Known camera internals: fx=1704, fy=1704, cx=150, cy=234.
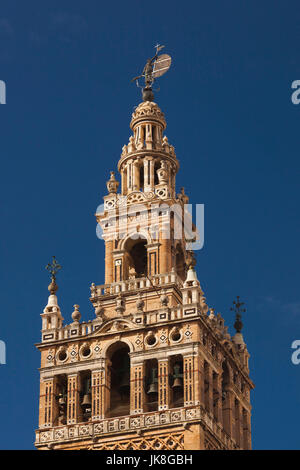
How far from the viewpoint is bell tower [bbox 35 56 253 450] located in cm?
8344

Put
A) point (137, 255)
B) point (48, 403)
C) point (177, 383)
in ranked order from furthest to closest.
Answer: point (137, 255), point (48, 403), point (177, 383)

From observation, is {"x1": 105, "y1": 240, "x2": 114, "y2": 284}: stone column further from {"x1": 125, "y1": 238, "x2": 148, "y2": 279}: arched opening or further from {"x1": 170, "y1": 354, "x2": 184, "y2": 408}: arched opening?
{"x1": 170, "y1": 354, "x2": 184, "y2": 408}: arched opening

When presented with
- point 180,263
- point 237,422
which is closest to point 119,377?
point 237,422

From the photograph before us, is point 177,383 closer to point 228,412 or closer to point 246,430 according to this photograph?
point 228,412

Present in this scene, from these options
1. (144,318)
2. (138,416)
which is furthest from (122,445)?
(144,318)

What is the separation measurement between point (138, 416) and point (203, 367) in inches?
164

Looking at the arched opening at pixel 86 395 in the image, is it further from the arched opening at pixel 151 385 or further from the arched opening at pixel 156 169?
the arched opening at pixel 156 169

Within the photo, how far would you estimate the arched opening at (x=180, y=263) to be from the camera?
9256 cm

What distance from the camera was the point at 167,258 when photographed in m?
90.4

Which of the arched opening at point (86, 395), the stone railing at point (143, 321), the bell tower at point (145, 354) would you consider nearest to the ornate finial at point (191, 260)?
the bell tower at point (145, 354)

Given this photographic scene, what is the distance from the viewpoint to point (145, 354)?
279 ft

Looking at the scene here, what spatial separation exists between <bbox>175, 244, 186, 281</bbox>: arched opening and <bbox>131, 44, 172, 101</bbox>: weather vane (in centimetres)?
1028

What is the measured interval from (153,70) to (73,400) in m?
22.3
